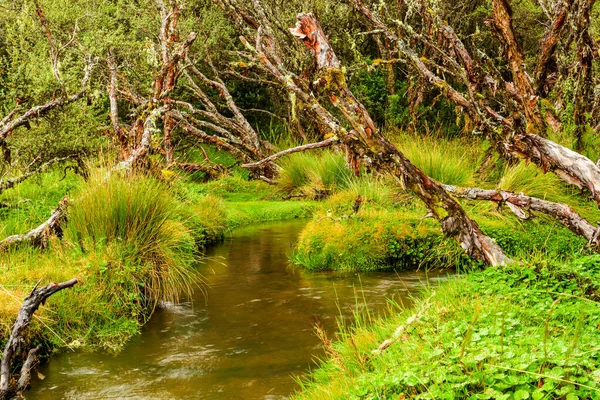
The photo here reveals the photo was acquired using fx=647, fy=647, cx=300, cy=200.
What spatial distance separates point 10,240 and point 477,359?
596 centimetres

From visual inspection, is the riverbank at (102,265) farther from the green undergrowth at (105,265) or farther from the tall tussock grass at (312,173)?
the tall tussock grass at (312,173)

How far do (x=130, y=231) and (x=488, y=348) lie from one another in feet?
16.0

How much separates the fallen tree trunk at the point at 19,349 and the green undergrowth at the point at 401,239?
4889mm

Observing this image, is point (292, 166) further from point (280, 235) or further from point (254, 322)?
Result: point (254, 322)

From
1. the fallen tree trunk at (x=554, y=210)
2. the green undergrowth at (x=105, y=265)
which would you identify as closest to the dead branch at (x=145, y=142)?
the green undergrowth at (x=105, y=265)

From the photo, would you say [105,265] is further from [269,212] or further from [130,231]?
[269,212]

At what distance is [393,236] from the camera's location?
949 centimetres

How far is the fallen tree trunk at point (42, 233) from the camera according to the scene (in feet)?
24.9

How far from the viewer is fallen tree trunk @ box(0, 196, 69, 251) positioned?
758 cm

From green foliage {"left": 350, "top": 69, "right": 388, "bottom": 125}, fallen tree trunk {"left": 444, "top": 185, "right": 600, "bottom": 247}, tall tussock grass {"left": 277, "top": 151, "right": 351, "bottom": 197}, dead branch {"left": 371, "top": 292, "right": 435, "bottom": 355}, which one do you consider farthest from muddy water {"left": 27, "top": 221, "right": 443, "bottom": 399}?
green foliage {"left": 350, "top": 69, "right": 388, "bottom": 125}

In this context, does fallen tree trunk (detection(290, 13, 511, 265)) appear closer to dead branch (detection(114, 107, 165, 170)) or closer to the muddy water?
the muddy water

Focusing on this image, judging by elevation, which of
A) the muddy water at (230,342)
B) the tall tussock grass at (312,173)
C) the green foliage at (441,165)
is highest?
the green foliage at (441,165)

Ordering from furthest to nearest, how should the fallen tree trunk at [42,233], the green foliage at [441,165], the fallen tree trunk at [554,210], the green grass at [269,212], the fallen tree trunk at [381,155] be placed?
the green grass at [269,212], the green foliage at [441,165], the fallen tree trunk at [42,233], the fallen tree trunk at [554,210], the fallen tree trunk at [381,155]

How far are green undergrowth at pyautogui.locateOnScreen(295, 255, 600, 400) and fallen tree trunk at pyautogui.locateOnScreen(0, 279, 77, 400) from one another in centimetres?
214
